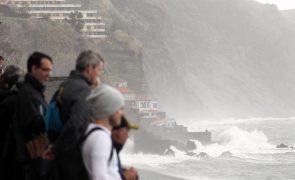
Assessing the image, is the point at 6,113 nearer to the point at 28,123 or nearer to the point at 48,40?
the point at 28,123

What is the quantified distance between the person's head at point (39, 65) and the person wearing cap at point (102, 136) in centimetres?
93

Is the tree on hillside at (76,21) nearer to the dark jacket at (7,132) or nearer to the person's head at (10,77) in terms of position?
the person's head at (10,77)

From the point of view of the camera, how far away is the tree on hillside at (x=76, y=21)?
320ft

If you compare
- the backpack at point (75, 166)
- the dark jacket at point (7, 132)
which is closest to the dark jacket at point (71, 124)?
the backpack at point (75, 166)

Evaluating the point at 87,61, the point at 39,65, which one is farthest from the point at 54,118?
the point at 39,65

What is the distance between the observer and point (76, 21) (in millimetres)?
98188

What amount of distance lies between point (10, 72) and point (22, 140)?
113 centimetres

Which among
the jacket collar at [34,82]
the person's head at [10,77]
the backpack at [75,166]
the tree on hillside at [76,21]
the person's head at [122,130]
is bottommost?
the backpack at [75,166]

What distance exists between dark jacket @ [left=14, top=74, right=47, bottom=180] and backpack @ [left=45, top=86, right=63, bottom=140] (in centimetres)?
21

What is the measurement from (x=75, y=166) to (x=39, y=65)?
3.76ft

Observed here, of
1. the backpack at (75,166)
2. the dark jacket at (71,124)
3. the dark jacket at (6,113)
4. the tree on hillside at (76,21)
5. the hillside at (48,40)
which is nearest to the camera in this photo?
the backpack at (75,166)

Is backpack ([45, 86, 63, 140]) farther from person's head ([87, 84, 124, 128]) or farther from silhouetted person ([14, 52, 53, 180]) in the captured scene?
person's head ([87, 84, 124, 128])

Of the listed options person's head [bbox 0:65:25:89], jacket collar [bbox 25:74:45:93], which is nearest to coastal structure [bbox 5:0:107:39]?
person's head [bbox 0:65:25:89]

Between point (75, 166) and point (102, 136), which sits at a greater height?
point (102, 136)
